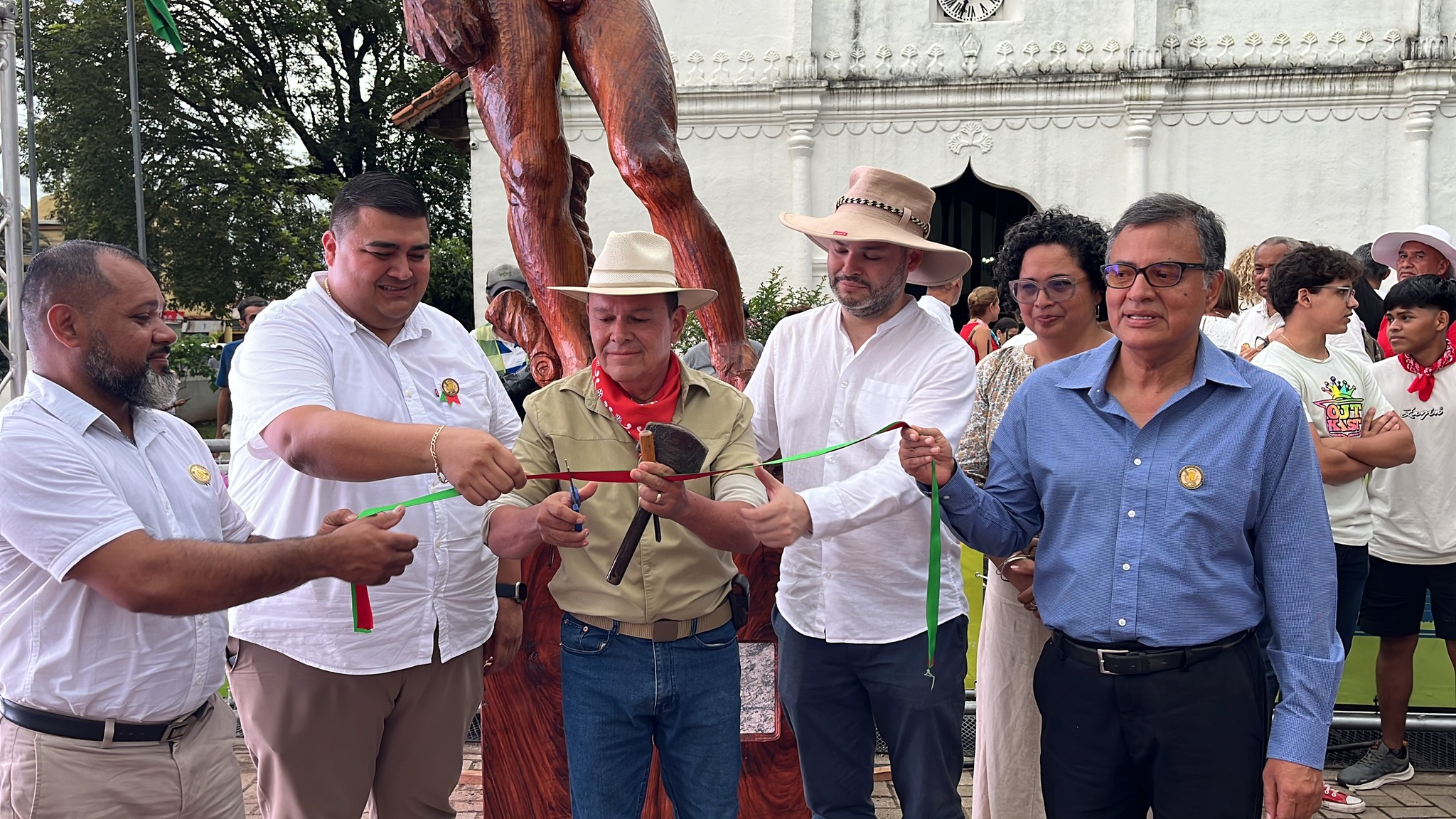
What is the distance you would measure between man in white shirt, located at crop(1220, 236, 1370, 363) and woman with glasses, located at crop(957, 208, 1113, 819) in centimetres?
210

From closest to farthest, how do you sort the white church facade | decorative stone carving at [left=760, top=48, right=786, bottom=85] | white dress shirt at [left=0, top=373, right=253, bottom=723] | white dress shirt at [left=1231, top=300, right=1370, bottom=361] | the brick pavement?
white dress shirt at [left=0, top=373, right=253, bottom=723] → the brick pavement → white dress shirt at [left=1231, top=300, right=1370, bottom=361] → the white church facade → decorative stone carving at [left=760, top=48, right=786, bottom=85]

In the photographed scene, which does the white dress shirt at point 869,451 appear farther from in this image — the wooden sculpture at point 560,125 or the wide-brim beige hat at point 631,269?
the wooden sculpture at point 560,125

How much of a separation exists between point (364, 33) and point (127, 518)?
28105 mm

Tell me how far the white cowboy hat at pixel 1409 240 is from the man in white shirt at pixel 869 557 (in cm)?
359

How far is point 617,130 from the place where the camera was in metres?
3.72

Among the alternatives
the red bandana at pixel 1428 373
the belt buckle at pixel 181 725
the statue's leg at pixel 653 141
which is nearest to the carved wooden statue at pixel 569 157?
the statue's leg at pixel 653 141

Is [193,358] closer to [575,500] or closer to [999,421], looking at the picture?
[999,421]

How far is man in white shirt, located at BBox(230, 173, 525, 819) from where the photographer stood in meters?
2.70

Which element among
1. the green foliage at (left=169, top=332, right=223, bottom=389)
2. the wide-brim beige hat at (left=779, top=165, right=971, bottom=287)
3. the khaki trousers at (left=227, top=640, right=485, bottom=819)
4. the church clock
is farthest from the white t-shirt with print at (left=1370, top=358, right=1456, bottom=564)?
the green foliage at (left=169, top=332, right=223, bottom=389)

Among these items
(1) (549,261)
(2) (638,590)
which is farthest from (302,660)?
Answer: (1) (549,261)

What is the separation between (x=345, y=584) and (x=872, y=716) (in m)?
1.39

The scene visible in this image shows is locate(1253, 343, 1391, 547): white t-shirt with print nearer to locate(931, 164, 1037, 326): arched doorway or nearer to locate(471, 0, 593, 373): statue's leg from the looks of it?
locate(471, 0, 593, 373): statue's leg

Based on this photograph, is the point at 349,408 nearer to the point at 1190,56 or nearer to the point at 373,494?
the point at 373,494

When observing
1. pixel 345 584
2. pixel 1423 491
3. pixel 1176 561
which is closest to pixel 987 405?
pixel 1176 561
